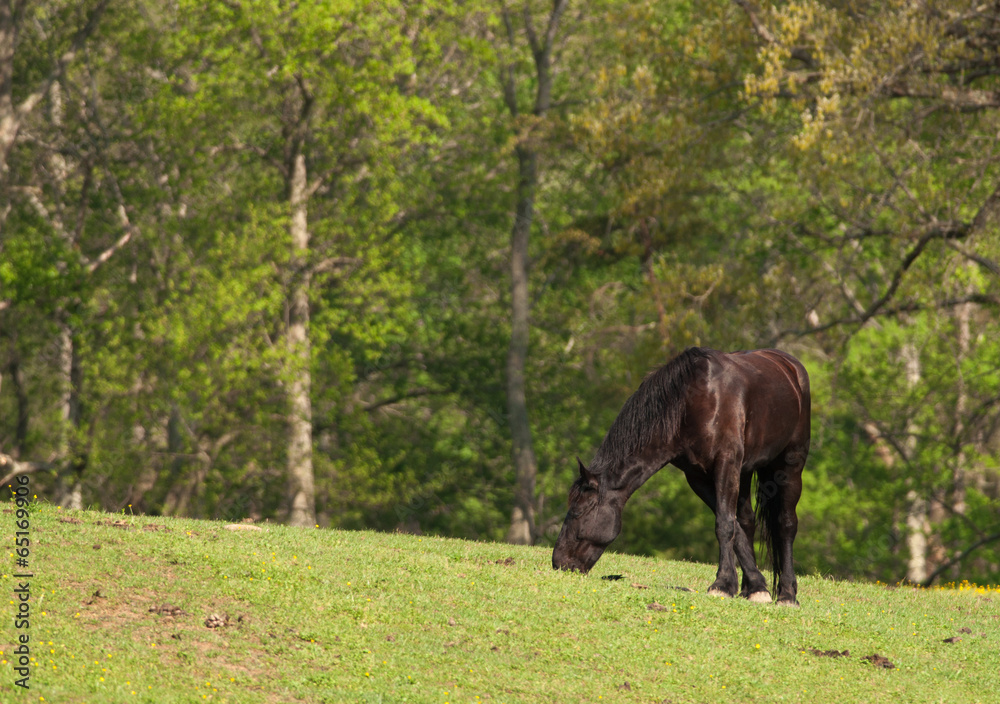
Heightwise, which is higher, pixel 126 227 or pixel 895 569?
pixel 126 227

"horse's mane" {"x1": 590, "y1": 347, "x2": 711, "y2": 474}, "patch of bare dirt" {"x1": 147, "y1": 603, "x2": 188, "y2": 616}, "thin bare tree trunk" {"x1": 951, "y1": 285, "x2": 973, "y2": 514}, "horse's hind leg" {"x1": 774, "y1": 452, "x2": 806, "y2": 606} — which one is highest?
"thin bare tree trunk" {"x1": 951, "y1": 285, "x2": 973, "y2": 514}

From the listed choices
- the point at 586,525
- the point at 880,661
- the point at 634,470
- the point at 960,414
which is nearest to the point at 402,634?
the point at 586,525

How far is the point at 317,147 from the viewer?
3162cm

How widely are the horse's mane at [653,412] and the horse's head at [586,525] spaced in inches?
10.6

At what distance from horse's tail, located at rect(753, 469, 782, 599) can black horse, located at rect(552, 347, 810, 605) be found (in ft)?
1.21

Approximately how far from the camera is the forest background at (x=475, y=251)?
2447 cm

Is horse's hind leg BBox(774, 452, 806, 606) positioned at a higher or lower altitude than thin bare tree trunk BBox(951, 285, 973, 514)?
lower

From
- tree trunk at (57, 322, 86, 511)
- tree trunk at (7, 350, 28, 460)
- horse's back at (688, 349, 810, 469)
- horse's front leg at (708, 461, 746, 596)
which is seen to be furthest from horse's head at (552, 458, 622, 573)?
tree trunk at (7, 350, 28, 460)

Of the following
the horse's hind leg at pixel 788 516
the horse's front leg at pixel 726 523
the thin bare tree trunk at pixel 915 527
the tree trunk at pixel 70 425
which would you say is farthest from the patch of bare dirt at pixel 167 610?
the thin bare tree trunk at pixel 915 527

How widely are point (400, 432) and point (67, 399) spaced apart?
1097 cm

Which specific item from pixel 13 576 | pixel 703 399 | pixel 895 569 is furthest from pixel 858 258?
pixel 13 576

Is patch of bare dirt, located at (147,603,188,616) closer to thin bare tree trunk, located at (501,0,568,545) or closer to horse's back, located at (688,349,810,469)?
horse's back, located at (688,349,810,469)

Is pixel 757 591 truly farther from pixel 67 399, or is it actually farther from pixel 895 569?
pixel 895 569

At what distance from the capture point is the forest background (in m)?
24.5
